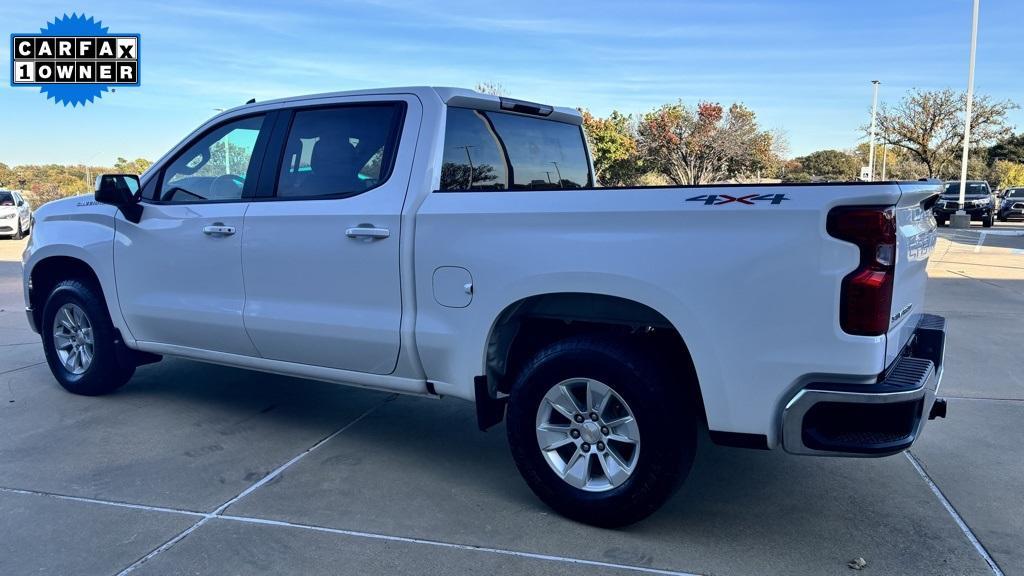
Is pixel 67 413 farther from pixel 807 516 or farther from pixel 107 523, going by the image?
pixel 807 516

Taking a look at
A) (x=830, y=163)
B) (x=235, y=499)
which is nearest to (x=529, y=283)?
(x=235, y=499)

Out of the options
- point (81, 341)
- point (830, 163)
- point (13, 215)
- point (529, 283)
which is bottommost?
point (81, 341)

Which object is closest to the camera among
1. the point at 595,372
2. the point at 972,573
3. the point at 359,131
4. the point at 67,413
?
the point at 972,573

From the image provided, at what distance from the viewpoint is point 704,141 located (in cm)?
3469

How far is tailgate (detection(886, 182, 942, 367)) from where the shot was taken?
303 cm

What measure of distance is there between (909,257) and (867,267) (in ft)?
1.78

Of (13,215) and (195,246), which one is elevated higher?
(195,246)

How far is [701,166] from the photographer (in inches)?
1321

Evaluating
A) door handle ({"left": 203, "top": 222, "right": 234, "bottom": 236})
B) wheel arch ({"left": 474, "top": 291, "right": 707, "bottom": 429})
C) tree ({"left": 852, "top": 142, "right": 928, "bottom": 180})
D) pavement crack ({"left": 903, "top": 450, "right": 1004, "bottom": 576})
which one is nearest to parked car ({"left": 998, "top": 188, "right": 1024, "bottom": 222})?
tree ({"left": 852, "top": 142, "right": 928, "bottom": 180})

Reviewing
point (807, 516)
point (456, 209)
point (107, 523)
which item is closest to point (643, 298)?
point (456, 209)

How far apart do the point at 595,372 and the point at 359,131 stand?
→ 1.94 meters

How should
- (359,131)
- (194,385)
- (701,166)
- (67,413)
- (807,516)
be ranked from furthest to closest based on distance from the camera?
(701,166) → (194,385) → (67,413) → (359,131) → (807,516)

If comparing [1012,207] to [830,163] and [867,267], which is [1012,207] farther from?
[867,267]

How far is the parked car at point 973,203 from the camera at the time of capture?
27.4 metres
